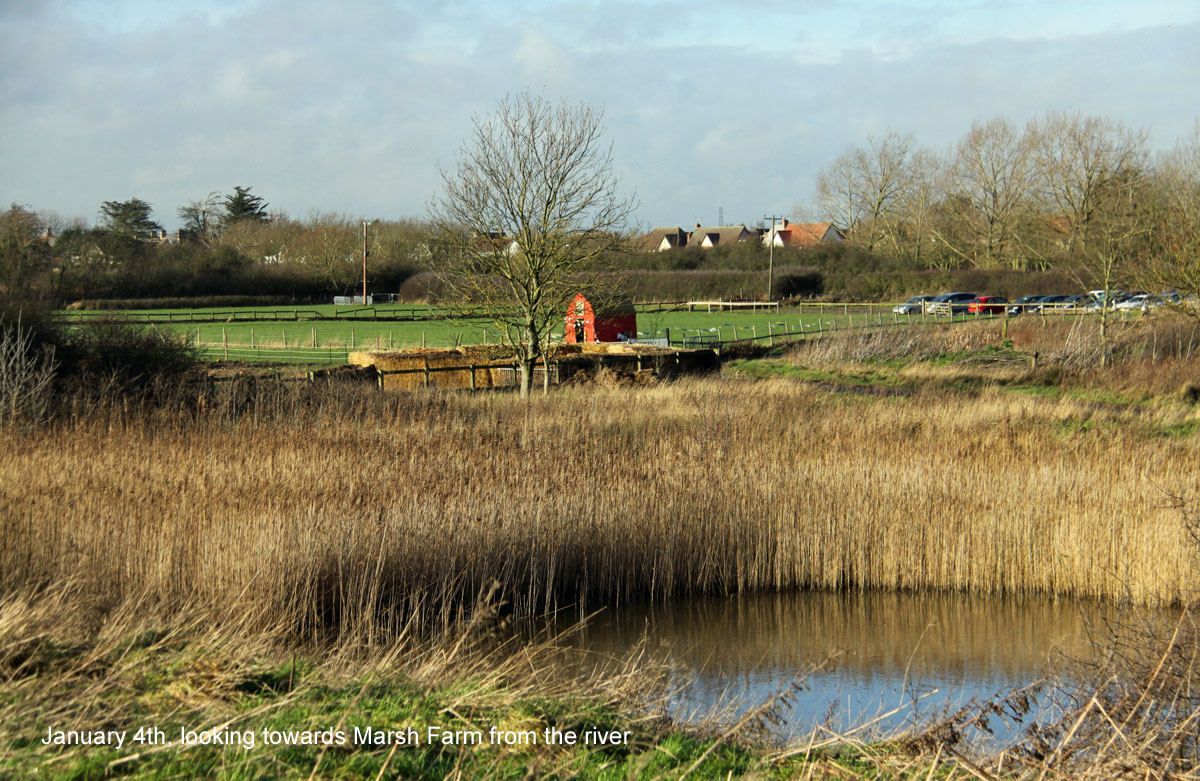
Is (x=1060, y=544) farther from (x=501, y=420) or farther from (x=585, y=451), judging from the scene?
(x=501, y=420)

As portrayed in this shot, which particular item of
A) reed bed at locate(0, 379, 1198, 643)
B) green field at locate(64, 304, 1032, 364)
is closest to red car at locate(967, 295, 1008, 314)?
green field at locate(64, 304, 1032, 364)

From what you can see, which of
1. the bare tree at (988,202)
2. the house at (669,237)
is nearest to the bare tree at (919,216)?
the bare tree at (988,202)

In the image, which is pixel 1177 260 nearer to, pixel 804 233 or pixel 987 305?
pixel 987 305

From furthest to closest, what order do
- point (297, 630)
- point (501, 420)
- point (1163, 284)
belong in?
point (1163, 284) < point (501, 420) < point (297, 630)

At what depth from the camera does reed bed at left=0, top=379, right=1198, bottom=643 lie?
7551mm

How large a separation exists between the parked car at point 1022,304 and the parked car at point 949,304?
267 centimetres

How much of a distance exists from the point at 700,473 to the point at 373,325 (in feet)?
141

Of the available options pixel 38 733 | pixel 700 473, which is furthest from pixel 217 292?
→ pixel 38 733

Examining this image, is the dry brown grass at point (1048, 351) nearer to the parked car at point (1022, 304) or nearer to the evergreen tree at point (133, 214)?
the parked car at point (1022, 304)

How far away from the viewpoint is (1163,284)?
23234 millimetres

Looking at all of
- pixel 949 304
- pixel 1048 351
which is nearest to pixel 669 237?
pixel 949 304

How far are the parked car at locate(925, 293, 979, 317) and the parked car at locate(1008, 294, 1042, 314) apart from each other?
2.67m

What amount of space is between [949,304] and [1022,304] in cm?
344

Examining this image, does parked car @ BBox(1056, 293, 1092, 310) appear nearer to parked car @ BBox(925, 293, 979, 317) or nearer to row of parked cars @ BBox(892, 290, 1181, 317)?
row of parked cars @ BBox(892, 290, 1181, 317)
